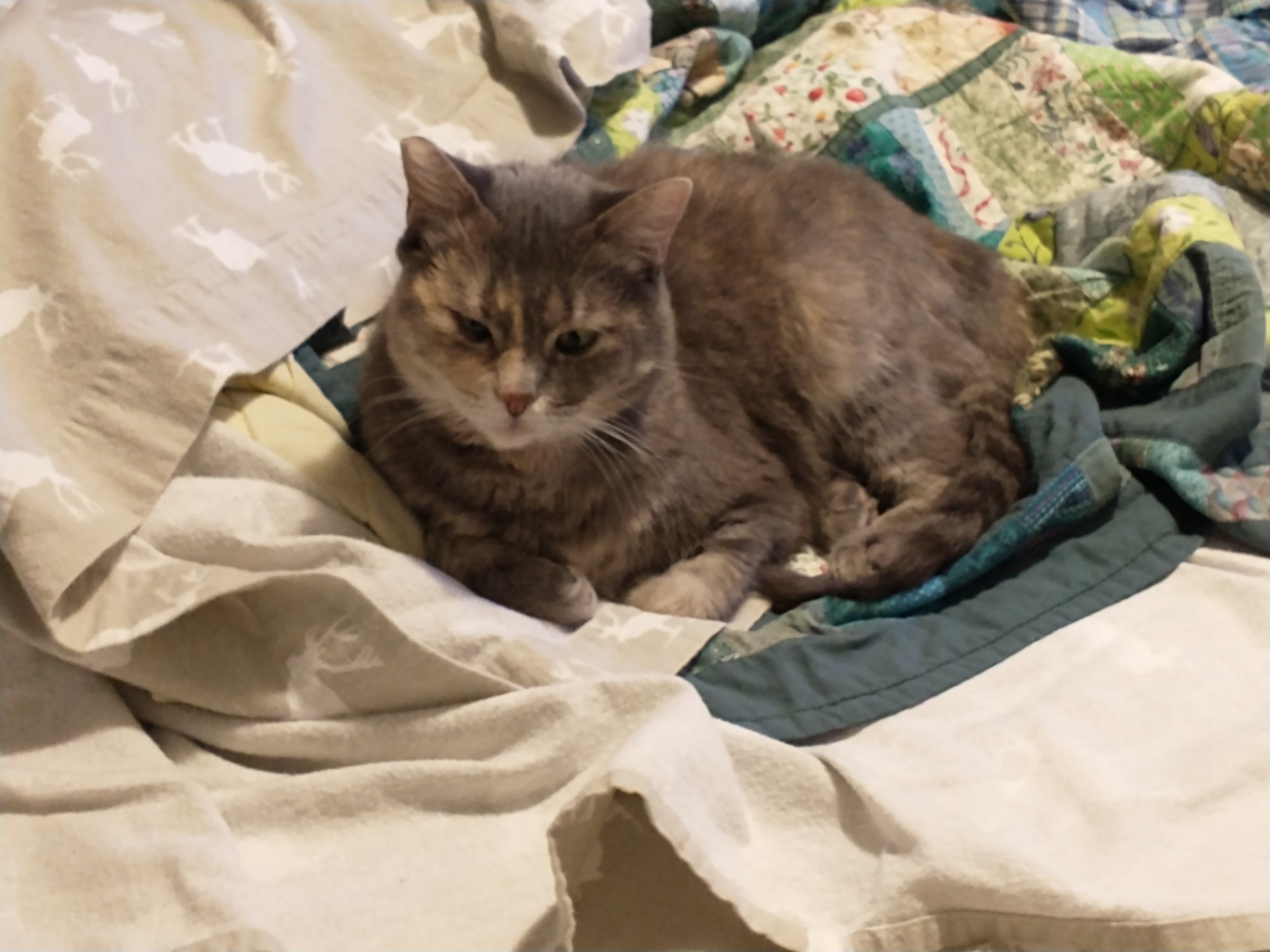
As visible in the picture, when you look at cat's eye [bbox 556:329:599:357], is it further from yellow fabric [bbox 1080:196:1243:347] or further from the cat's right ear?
yellow fabric [bbox 1080:196:1243:347]

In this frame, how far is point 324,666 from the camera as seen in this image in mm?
1094

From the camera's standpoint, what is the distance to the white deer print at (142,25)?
4.68 feet

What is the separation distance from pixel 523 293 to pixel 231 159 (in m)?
0.55

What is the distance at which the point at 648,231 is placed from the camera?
1.18 metres

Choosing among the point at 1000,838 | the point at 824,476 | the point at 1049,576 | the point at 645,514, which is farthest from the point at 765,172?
the point at 1000,838

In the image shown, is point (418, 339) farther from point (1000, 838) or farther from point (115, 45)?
point (1000, 838)

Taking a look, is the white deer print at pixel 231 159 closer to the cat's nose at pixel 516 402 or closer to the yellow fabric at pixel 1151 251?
the cat's nose at pixel 516 402

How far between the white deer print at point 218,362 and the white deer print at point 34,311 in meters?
0.14

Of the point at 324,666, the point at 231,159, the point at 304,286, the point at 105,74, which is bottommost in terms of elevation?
the point at 324,666

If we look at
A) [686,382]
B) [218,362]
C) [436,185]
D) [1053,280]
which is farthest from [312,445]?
[1053,280]

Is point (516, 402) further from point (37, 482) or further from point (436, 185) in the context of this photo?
point (37, 482)

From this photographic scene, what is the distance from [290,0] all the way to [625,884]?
1414 mm

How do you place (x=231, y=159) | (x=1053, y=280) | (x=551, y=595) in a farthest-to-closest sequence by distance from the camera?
(x=1053, y=280), (x=231, y=159), (x=551, y=595)

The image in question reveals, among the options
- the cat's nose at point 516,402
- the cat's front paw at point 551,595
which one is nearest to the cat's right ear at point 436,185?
the cat's nose at point 516,402
